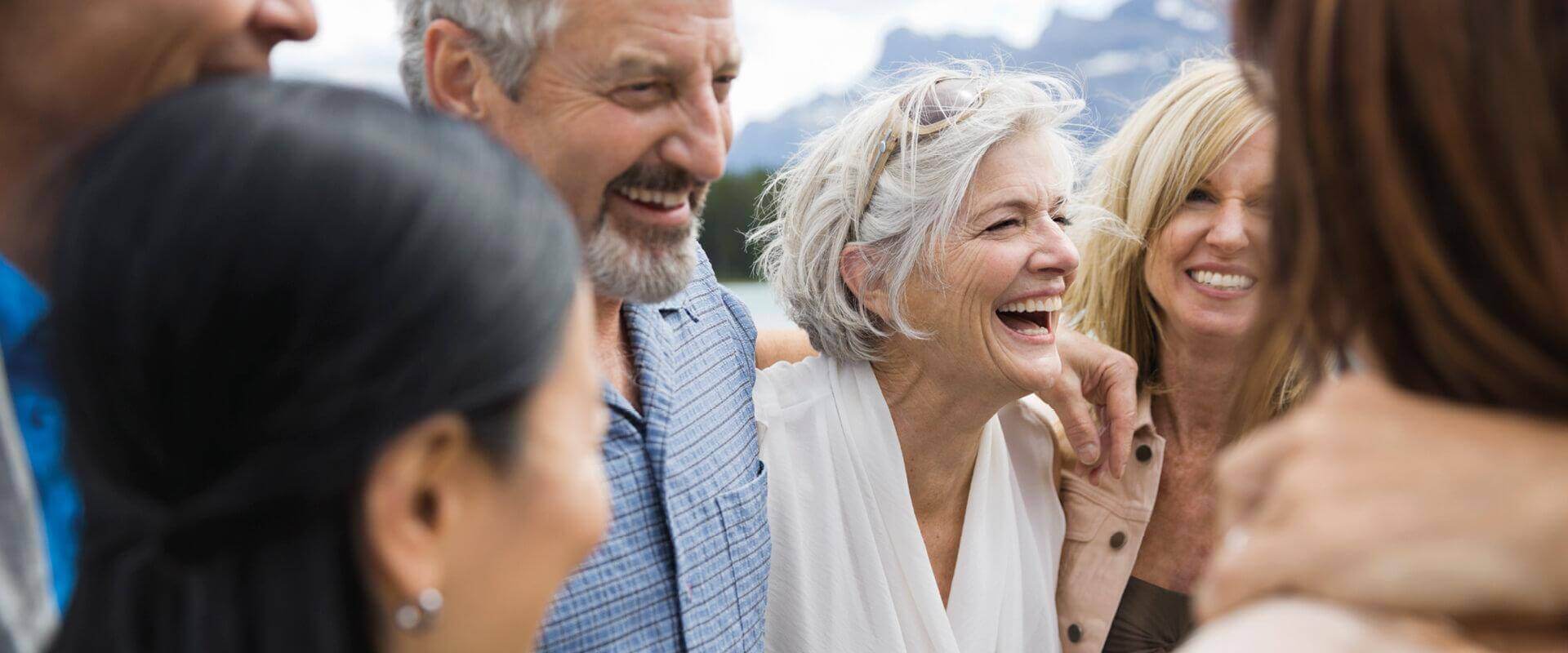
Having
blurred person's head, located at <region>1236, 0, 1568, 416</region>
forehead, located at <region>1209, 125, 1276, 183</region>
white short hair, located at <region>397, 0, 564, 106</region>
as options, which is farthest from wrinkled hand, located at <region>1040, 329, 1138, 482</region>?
blurred person's head, located at <region>1236, 0, 1568, 416</region>

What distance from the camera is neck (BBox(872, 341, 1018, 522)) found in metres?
2.76

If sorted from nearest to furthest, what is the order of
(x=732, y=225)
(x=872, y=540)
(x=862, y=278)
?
(x=872, y=540) < (x=862, y=278) < (x=732, y=225)

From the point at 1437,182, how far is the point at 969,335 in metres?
1.89

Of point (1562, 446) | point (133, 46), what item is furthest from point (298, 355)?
point (1562, 446)

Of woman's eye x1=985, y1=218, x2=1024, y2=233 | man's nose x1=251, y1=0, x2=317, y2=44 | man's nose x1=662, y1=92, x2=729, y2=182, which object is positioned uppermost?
man's nose x1=251, y1=0, x2=317, y2=44

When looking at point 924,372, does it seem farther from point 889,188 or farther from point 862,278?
point 889,188

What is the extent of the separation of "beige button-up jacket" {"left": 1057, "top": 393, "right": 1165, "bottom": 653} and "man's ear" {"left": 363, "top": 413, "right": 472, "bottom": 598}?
2.16 metres

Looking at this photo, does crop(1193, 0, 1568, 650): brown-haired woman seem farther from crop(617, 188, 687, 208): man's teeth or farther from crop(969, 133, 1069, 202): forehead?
crop(969, 133, 1069, 202): forehead

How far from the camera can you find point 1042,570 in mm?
2775

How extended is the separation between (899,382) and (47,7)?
2.04m

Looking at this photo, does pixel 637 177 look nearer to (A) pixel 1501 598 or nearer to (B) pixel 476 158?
(B) pixel 476 158

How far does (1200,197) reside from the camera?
2.96m

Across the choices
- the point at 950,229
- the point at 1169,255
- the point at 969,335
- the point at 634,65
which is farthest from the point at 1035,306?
the point at 634,65

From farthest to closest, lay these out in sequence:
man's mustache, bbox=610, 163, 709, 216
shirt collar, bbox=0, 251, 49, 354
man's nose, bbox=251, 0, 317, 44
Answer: man's mustache, bbox=610, 163, 709, 216 < man's nose, bbox=251, 0, 317, 44 < shirt collar, bbox=0, 251, 49, 354
